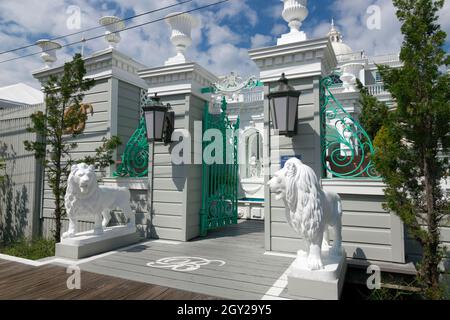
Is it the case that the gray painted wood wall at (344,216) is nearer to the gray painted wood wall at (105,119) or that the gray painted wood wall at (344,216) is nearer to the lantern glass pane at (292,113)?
the lantern glass pane at (292,113)

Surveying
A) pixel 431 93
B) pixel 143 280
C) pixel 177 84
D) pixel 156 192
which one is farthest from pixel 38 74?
pixel 431 93

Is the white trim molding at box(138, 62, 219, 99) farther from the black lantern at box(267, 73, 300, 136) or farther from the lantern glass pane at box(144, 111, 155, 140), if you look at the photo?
the black lantern at box(267, 73, 300, 136)

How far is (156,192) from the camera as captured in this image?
186 inches

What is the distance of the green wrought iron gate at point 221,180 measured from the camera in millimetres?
4918

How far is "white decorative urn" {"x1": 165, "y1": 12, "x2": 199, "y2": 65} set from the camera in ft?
15.7

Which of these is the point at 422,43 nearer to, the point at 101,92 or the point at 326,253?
the point at 326,253

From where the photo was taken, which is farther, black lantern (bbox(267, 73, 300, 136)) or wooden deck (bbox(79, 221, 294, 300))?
black lantern (bbox(267, 73, 300, 136))

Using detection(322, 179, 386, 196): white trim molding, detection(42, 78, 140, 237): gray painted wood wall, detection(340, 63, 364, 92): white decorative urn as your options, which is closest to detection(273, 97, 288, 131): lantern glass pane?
detection(322, 179, 386, 196): white trim molding

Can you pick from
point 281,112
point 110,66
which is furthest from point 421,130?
point 110,66

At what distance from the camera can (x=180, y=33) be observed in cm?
483

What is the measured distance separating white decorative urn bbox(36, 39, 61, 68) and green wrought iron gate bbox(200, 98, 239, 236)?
3.89 meters

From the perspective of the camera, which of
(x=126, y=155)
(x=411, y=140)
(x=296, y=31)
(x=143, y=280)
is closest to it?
(x=411, y=140)

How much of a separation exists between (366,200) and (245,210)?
3.71 m

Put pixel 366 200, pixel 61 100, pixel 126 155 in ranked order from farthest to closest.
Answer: pixel 126 155
pixel 61 100
pixel 366 200
